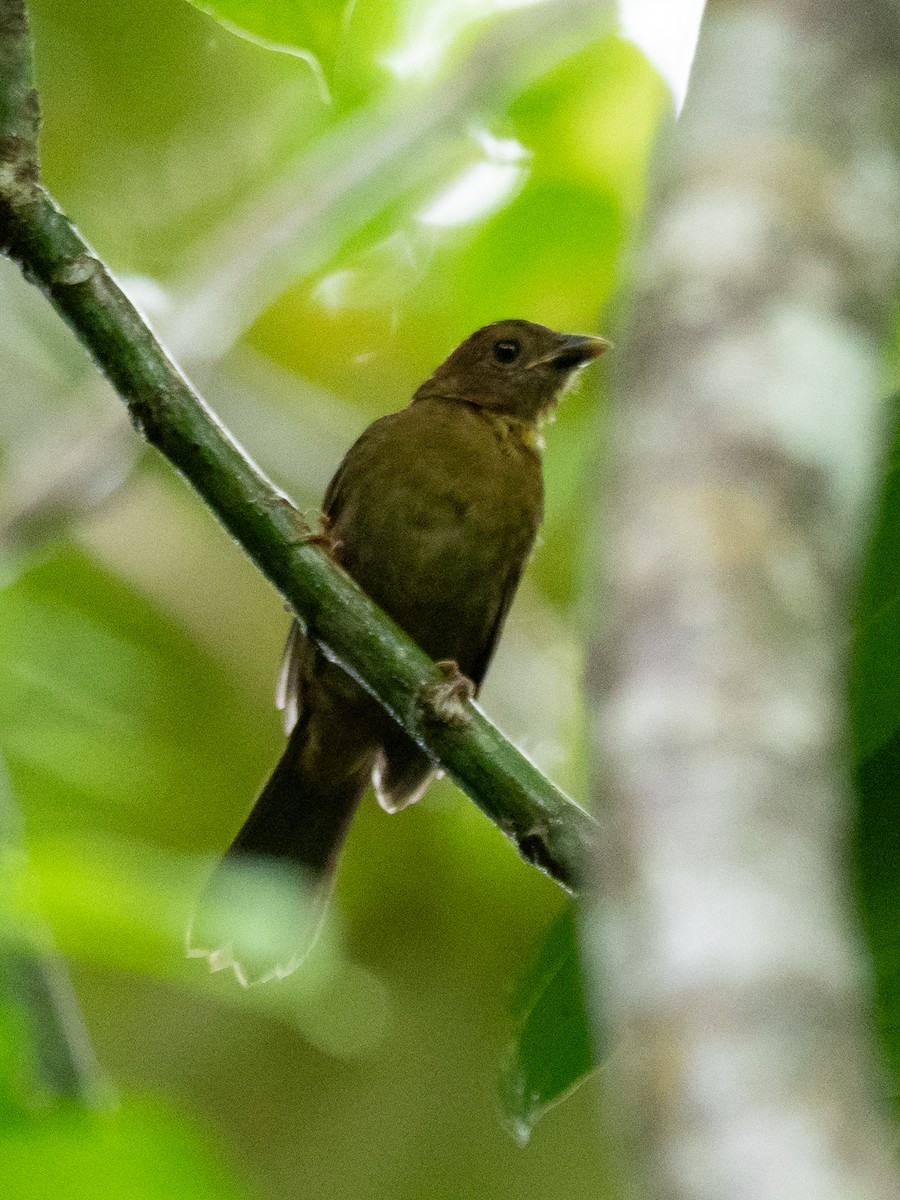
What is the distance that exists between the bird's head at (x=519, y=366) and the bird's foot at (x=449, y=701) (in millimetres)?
2200

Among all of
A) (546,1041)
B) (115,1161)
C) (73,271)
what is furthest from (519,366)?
(115,1161)

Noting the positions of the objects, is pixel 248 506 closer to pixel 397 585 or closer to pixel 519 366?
pixel 397 585

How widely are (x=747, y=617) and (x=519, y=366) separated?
3787mm

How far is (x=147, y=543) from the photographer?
5859mm

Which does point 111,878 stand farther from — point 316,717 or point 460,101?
point 460,101

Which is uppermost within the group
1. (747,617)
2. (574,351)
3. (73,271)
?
(73,271)

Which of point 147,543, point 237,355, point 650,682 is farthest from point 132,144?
point 650,682

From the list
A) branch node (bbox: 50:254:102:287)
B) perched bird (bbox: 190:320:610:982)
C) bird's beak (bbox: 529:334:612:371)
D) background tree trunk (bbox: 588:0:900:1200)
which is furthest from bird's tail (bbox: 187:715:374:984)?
background tree trunk (bbox: 588:0:900:1200)

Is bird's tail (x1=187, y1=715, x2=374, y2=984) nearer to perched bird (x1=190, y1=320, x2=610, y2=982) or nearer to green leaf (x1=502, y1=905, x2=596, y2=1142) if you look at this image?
perched bird (x1=190, y1=320, x2=610, y2=982)

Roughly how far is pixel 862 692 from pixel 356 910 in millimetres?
4286

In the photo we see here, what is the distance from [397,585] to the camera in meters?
4.44

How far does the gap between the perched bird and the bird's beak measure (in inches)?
13.2

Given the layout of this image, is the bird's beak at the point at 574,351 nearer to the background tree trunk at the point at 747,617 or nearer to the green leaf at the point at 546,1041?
the green leaf at the point at 546,1041

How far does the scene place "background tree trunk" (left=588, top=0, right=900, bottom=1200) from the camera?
0.99 meters
